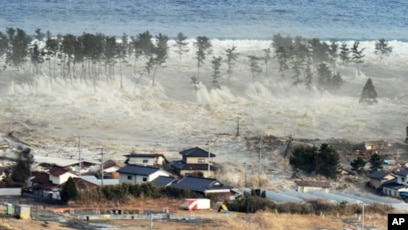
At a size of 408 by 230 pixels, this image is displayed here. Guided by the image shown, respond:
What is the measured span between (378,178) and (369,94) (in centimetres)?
1289

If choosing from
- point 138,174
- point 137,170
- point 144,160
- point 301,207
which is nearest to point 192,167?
point 144,160

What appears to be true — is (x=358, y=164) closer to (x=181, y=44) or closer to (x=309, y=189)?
(x=309, y=189)

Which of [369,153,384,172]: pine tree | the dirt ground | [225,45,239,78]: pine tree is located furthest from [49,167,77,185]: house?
[225,45,239,78]: pine tree

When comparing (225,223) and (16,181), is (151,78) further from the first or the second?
(225,223)

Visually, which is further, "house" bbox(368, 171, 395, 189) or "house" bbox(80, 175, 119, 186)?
"house" bbox(368, 171, 395, 189)

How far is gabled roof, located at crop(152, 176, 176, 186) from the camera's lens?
2722 centimetres

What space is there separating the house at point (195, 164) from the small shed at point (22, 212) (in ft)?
21.2

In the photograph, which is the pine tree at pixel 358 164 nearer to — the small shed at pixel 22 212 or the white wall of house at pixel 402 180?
the white wall of house at pixel 402 180

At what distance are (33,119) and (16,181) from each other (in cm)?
758

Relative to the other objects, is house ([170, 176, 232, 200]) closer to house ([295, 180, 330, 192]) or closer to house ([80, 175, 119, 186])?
house ([80, 175, 119, 186])

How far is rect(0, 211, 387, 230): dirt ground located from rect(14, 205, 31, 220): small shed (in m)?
0.34

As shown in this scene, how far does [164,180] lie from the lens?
90.3 feet

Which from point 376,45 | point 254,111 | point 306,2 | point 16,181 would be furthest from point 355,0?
point 16,181

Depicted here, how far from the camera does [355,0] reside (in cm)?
7212
